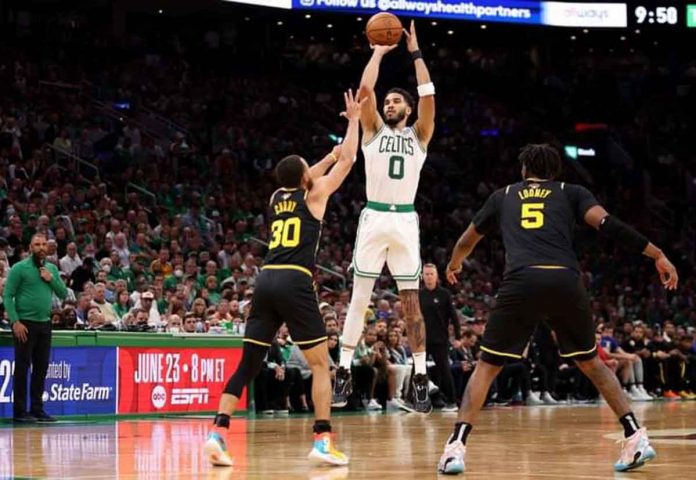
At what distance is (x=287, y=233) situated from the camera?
33.0ft

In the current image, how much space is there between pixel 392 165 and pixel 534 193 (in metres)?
2.89

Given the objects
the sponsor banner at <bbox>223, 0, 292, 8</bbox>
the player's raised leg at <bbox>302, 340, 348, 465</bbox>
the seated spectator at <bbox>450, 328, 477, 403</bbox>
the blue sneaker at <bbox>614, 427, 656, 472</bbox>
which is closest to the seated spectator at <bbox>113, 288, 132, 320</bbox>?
the seated spectator at <bbox>450, 328, 477, 403</bbox>

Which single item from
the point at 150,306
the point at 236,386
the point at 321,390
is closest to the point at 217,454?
the point at 236,386

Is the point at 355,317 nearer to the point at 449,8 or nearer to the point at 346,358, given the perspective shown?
the point at 346,358

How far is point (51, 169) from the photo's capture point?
24.4m

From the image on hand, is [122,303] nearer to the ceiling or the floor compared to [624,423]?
nearer to the ceiling

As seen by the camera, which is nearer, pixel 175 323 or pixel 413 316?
pixel 413 316

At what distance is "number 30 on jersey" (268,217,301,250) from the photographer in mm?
10023

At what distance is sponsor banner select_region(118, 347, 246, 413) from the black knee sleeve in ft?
25.1

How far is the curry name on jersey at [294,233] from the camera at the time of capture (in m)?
10.0

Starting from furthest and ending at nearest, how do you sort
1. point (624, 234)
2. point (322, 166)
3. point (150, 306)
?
point (150, 306) < point (322, 166) < point (624, 234)

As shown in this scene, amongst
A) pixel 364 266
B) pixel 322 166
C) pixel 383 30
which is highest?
pixel 383 30

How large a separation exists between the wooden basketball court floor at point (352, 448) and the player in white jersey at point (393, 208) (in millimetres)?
1176

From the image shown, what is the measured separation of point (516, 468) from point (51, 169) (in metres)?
16.8
